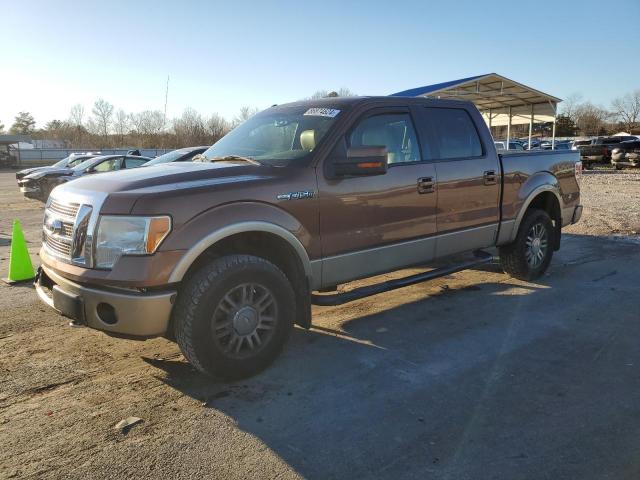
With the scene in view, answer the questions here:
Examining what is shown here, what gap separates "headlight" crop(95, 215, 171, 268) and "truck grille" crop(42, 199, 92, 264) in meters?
0.18

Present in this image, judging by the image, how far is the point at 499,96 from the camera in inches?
1019

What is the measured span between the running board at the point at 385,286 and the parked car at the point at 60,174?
42.3ft

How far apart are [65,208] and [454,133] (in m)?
3.73

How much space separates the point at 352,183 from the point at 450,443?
2127mm

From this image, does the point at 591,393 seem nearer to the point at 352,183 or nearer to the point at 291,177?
the point at 352,183

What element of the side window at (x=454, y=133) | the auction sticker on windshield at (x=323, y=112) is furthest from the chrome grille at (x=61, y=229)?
the side window at (x=454, y=133)

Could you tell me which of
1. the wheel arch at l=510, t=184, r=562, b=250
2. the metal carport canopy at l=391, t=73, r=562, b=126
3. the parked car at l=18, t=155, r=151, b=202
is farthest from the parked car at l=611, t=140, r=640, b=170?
the wheel arch at l=510, t=184, r=562, b=250

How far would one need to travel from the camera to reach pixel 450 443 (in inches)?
115

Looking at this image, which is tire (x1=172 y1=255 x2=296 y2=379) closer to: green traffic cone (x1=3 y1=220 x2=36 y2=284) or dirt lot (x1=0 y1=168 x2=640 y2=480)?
dirt lot (x1=0 y1=168 x2=640 y2=480)

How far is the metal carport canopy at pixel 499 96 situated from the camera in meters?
21.0

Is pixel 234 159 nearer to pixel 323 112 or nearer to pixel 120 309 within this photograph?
pixel 323 112

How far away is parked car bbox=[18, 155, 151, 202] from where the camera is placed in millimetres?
15422

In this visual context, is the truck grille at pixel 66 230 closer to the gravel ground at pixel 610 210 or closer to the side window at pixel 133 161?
the gravel ground at pixel 610 210

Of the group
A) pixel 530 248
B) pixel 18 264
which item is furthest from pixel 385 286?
pixel 18 264
